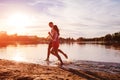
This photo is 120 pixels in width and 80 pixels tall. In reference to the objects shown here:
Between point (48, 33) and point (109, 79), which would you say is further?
point (48, 33)

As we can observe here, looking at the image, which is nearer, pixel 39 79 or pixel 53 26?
pixel 39 79

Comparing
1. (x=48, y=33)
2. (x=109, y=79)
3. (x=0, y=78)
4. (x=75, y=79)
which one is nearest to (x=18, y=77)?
(x=0, y=78)

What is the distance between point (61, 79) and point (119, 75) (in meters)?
3.64

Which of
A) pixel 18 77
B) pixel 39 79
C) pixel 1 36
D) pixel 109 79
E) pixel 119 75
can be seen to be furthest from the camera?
pixel 1 36

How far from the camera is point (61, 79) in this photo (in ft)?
33.0

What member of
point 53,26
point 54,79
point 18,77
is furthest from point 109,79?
point 53,26

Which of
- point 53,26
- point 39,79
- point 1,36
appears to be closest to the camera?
point 39,79

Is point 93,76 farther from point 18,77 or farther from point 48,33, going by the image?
point 48,33

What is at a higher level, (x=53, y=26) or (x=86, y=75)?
(x=53, y=26)

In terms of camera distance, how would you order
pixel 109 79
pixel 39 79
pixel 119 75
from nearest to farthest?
pixel 39 79 < pixel 109 79 < pixel 119 75

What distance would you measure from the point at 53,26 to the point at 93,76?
5409 millimetres

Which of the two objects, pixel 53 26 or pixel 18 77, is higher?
pixel 53 26

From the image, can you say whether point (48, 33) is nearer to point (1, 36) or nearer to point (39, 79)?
point (39, 79)

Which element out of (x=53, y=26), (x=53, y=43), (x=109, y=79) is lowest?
(x=109, y=79)
